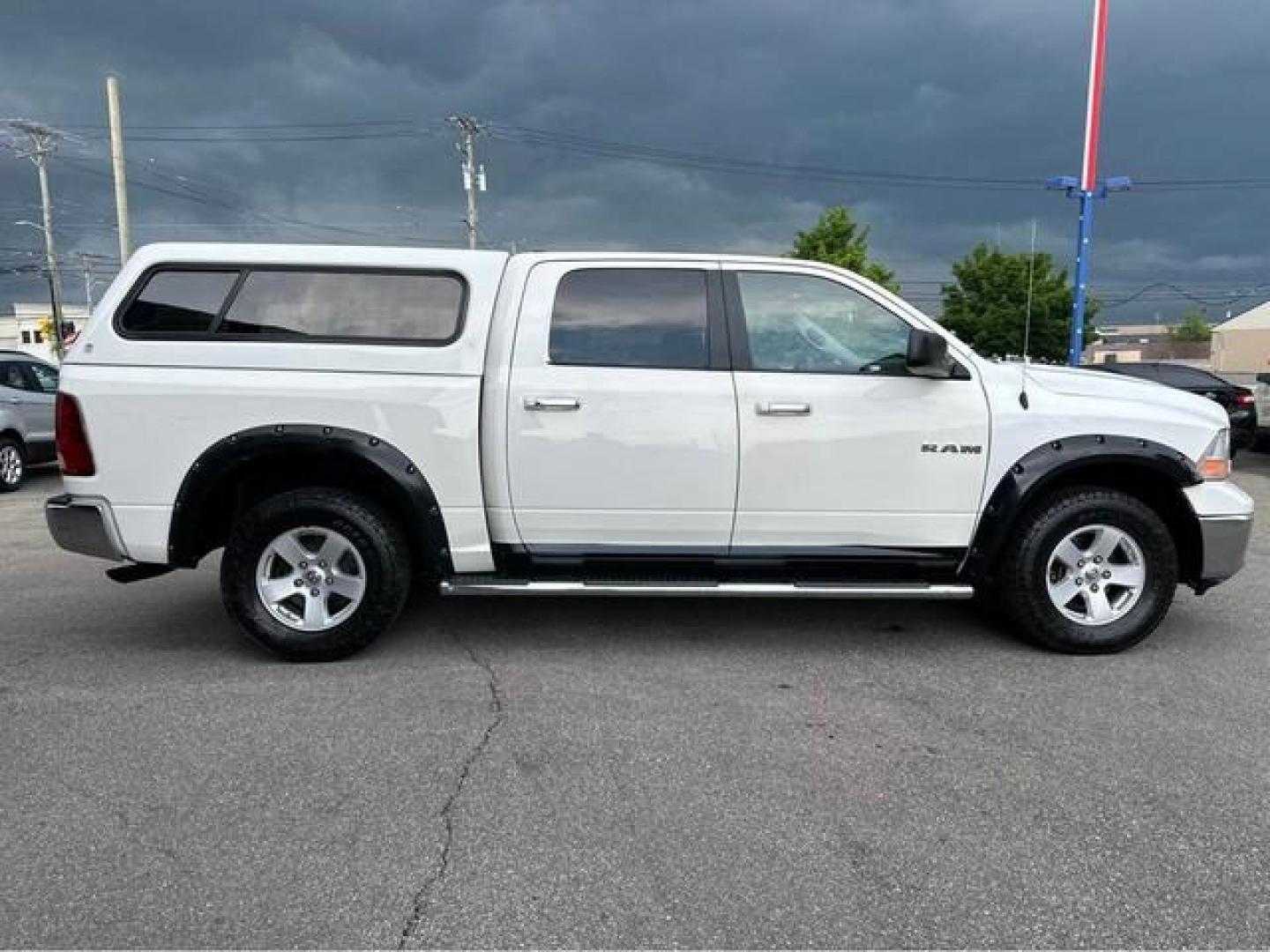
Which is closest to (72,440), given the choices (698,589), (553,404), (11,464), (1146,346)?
(553,404)

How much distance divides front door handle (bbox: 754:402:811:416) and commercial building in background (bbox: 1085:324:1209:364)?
9027 cm

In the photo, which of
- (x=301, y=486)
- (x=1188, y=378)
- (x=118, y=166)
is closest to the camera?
(x=301, y=486)

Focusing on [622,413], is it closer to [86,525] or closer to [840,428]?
[840,428]

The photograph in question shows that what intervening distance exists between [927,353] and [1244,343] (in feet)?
212

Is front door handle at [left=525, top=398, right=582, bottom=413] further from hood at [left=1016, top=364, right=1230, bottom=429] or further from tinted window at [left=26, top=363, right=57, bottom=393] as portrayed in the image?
tinted window at [left=26, top=363, right=57, bottom=393]

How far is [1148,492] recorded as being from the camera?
4.65 metres

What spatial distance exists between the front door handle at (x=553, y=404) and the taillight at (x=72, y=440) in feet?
6.82

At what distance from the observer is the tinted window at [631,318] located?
14.5 feet

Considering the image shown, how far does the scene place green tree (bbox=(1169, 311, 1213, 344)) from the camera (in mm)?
123375

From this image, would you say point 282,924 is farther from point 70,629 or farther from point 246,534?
point 70,629

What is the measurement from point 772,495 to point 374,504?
1.95 metres

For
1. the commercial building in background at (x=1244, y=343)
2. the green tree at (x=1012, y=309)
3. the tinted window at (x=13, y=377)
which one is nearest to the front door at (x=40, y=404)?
the tinted window at (x=13, y=377)

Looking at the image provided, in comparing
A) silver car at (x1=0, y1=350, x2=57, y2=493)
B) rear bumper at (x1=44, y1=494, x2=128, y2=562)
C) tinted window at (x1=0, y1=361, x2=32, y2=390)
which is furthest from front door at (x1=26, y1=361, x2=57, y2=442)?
rear bumper at (x1=44, y1=494, x2=128, y2=562)

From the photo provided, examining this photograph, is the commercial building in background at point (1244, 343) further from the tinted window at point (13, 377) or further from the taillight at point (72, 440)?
the taillight at point (72, 440)
